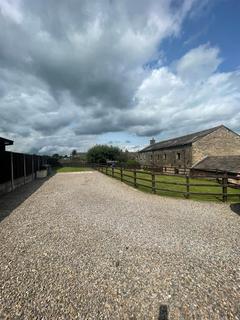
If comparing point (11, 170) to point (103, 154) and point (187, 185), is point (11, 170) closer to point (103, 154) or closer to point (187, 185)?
point (187, 185)

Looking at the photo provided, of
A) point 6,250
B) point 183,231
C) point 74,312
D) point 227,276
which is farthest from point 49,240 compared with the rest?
point 227,276

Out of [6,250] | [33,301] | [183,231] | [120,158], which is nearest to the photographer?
[33,301]

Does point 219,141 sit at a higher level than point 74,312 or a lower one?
higher

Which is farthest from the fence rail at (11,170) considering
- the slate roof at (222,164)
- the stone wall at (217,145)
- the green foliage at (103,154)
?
the green foliage at (103,154)

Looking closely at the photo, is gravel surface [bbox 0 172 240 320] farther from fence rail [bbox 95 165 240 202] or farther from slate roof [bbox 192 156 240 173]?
slate roof [bbox 192 156 240 173]

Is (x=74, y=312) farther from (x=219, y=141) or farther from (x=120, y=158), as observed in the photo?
(x=120, y=158)

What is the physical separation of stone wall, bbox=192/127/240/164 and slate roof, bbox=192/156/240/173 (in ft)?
4.76

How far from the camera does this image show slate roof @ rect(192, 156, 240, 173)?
668 inches

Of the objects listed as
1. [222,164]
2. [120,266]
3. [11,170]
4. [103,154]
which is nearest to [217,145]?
[222,164]

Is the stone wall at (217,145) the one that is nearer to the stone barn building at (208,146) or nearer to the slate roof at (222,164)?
the stone barn building at (208,146)

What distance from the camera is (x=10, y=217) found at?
5.86 meters

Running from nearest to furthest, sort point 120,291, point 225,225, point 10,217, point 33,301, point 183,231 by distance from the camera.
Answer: point 33,301
point 120,291
point 183,231
point 225,225
point 10,217

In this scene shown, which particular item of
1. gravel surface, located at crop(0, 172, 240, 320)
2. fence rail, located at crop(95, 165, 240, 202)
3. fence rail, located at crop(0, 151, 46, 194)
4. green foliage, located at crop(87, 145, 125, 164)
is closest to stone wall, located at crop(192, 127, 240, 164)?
fence rail, located at crop(95, 165, 240, 202)

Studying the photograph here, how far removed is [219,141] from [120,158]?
1091 inches
